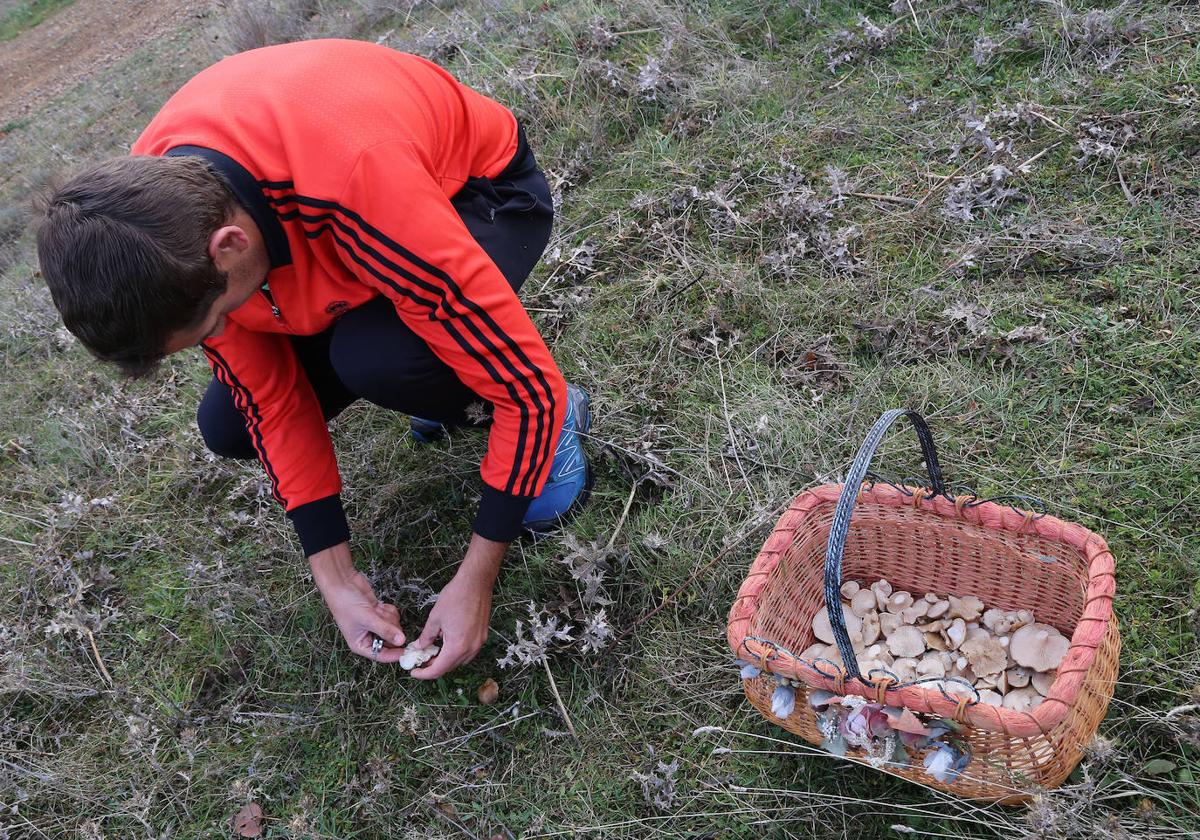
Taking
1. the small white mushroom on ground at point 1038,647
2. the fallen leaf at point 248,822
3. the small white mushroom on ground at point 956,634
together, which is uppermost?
the small white mushroom on ground at point 1038,647

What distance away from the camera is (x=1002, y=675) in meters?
1.86

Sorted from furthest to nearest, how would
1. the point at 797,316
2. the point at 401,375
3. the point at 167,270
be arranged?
the point at 797,316, the point at 401,375, the point at 167,270

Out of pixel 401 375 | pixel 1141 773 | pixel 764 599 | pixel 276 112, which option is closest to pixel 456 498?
pixel 401 375

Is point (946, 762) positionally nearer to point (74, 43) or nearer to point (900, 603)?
point (900, 603)

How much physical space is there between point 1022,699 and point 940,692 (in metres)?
0.47

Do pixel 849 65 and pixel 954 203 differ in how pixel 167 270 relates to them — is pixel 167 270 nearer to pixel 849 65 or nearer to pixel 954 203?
pixel 954 203

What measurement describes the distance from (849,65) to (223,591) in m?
3.09

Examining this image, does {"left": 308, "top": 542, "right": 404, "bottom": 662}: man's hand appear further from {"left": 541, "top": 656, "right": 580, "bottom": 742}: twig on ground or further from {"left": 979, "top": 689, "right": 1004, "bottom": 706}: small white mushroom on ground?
{"left": 979, "top": 689, "right": 1004, "bottom": 706}: small white mushroom on ground

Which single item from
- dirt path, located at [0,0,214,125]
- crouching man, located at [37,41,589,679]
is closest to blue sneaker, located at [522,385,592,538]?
crouching man, located at [37,41,589,679]

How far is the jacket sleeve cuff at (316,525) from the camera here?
2.24m

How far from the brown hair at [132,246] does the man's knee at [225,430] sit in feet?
2.54

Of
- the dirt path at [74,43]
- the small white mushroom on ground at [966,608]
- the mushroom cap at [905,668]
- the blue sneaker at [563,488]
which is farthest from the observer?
the dirt path at [74,43]

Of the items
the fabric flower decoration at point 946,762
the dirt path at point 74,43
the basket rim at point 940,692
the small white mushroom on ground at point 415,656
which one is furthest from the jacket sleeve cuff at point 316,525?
the dirt path at point 74,43

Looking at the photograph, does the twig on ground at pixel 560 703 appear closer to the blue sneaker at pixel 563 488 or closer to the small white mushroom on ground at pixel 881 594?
the blue sneaker at pixel 563 488
